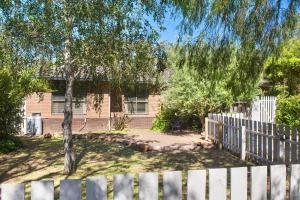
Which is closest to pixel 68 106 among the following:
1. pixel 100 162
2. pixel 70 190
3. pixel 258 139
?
pixel 100 162

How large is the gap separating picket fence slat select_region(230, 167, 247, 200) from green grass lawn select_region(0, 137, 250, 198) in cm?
491

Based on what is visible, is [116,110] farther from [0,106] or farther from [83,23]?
[83,23]

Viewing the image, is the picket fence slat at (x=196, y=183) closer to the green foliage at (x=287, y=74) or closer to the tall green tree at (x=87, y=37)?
the tall green tree at (x=87, y=37)

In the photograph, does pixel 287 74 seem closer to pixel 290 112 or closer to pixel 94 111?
pixel 290 112

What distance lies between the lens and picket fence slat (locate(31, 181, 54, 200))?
296 centimetres

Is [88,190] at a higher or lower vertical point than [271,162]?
higher

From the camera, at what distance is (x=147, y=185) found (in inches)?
131

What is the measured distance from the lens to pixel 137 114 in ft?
79.6

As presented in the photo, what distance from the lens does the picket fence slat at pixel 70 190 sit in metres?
3.04

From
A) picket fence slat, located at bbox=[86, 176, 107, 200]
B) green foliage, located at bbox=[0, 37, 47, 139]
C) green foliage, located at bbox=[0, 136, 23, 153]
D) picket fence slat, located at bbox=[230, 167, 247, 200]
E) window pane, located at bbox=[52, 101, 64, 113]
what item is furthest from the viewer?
window pane, located at bbox=[52, 101, 64, 113]

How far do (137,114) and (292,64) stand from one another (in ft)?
31.6

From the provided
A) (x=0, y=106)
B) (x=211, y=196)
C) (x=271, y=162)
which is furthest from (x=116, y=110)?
(x=211, y=196)

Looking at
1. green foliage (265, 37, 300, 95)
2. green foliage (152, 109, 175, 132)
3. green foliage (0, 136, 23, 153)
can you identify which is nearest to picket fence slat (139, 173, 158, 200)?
green foliage (0, 136, 23, 153)

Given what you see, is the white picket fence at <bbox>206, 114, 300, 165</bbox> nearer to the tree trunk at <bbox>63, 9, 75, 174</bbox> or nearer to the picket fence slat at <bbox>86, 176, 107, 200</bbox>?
the tree trunk at <bbox>63, 9, 75, 174</bbox>
